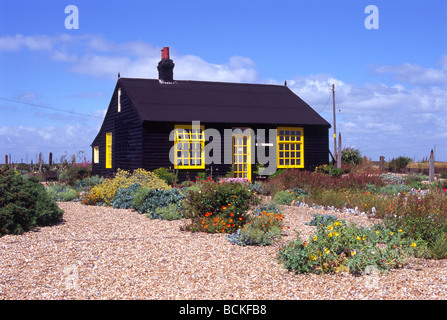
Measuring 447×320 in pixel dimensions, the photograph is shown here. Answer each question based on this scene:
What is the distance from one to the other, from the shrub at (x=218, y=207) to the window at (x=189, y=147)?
343 inches

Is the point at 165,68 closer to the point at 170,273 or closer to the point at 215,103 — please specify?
the point at 215,103

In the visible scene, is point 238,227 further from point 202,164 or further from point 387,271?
point 202,164

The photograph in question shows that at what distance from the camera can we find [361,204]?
33.6ft

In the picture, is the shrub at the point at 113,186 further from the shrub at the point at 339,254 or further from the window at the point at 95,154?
the window at the point at 95,154

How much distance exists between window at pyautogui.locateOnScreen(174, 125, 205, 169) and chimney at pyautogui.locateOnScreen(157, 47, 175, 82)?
147 inches

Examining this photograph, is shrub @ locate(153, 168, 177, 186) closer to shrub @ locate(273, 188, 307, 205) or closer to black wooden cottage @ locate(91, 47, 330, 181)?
black wooden cottage @ locate(91, 47, 330, 181)

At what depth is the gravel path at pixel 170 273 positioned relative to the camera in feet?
15.4

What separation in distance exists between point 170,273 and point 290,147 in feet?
45.9

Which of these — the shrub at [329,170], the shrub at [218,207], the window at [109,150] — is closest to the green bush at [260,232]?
the shrub at [218,207]

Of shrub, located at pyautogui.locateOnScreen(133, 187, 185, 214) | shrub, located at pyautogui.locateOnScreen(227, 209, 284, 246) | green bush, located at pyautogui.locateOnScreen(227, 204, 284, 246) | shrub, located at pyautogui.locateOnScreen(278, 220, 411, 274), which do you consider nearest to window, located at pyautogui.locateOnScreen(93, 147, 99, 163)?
shrub, located at pyautogui.locateOnScreen(133, 187, 185, 214)

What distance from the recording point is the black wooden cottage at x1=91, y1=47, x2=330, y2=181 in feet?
55.3

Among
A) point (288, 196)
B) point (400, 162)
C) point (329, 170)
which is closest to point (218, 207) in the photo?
point (288, 196)

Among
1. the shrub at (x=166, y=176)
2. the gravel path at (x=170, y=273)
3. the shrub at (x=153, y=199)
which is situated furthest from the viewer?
the shrub at (x=166, y=176)
